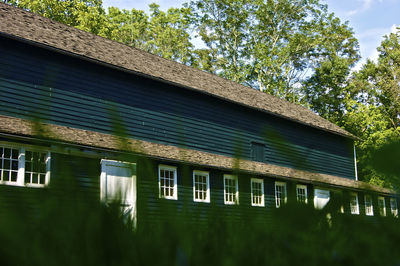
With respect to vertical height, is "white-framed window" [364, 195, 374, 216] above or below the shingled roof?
below

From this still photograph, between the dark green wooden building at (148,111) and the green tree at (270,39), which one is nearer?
the dark green wooden building at (148,111)

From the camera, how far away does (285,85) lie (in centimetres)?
4375

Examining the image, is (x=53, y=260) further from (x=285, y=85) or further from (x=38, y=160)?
(x=285, y=85)

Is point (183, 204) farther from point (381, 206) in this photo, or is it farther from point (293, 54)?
point (293, 54)

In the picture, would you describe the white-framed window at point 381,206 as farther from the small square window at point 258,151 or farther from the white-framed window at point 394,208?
the small square window at point 258,151

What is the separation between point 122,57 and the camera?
66.5ft

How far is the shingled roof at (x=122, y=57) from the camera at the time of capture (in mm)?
16656

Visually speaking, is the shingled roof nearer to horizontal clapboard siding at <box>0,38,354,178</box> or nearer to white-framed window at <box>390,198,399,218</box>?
horizontal clapboard siding at <box>0,38,354,178</box>

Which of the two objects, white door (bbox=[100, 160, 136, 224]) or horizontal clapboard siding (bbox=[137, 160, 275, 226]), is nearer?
white door (bbox=[100, 160, 136, 224])

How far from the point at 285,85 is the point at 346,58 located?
30.1ft

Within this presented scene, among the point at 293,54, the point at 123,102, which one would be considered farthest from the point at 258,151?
the point at 293,54

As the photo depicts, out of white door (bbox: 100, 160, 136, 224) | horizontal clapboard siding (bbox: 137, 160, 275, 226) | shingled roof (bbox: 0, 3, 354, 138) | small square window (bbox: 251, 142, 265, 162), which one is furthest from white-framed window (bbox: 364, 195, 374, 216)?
small square window (bbox: 251, 142, 265, 162)

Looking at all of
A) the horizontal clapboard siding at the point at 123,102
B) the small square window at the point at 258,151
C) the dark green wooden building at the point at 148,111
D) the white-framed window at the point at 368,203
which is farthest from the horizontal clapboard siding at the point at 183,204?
the small square window at the point at 258,151

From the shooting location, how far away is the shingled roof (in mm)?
16656
